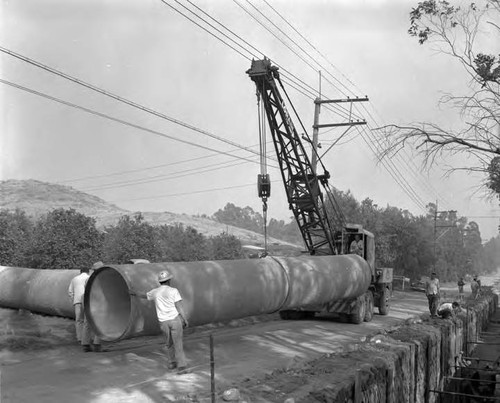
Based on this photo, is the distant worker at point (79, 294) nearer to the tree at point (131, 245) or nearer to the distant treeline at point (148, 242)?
the distant treeline at point (148, 242)

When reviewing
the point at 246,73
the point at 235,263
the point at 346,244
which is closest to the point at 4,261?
the point at 246,73

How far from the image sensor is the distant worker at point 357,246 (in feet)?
60.6

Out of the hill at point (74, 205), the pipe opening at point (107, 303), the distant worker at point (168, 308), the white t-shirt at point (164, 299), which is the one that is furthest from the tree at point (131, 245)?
the hill at point (74, 205)

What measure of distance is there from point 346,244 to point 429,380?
8.75 m

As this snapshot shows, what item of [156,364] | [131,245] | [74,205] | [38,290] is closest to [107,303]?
[156,364]

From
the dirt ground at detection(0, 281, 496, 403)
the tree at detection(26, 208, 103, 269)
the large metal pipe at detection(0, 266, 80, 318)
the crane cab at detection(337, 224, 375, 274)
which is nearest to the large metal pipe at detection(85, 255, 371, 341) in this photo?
the dirt ground at detection(0, 281, 496, 403)

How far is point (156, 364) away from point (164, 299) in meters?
1.85

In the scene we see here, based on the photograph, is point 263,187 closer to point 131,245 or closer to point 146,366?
point 131,245

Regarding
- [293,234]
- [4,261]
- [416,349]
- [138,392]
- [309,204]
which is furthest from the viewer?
[293,234]

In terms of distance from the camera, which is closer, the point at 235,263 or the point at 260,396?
the point at 260,396

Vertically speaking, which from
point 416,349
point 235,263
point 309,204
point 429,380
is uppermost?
point 309,204

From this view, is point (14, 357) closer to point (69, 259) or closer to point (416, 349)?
point (416, 349)

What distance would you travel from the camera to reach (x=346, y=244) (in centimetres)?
1888

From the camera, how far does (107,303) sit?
8914 millimetres
